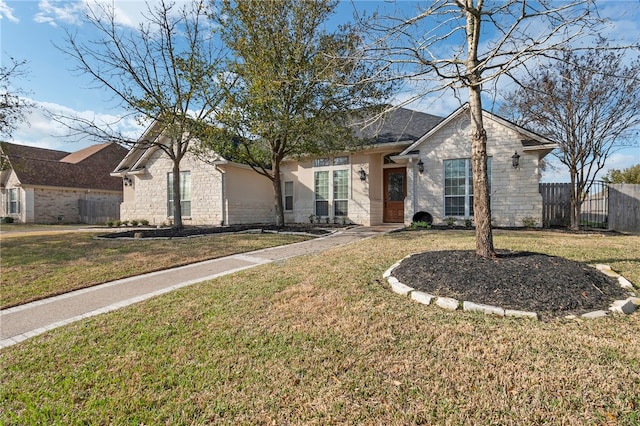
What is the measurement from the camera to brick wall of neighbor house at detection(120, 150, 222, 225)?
49.3ft

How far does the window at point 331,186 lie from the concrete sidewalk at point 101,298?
821cm

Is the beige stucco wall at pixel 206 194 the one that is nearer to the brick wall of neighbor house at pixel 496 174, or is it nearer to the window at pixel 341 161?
the window at pixel 341 161

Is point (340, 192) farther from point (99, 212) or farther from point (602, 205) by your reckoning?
point (99, 212)

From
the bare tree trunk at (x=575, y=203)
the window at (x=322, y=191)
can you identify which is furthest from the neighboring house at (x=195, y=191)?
the bare tree trunk at (x=575, y=203)

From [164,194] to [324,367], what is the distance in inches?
659

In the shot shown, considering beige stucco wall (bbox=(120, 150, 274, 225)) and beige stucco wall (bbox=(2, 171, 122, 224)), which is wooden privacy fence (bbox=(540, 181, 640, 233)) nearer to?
beige stucco wall (bbox=(120, 150, 274, 225))

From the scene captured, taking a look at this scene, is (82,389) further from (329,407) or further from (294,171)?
(294,171)

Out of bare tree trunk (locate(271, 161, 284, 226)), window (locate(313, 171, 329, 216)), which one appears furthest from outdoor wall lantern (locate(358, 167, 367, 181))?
bare tree trunk (locate(271, 161, 284, 226))

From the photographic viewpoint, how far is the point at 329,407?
6.33 feet

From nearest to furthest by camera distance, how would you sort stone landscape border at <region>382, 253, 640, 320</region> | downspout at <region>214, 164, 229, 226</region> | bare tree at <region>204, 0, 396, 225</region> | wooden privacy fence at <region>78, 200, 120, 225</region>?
stone landscape border at <region>382, 253, 640, 320</region>, bare tree at <region>204, 0, 396, 225</region>, downspout at <region>214, 164, 229, 226</region>, wooden privacy fence at <region>78, 200, 120, 225</region>

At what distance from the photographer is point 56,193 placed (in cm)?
2164

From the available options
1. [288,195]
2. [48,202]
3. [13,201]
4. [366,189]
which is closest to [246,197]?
[288,195]

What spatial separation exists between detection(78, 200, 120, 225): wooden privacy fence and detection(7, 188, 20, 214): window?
4.11 m

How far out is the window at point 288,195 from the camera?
16111 mm
